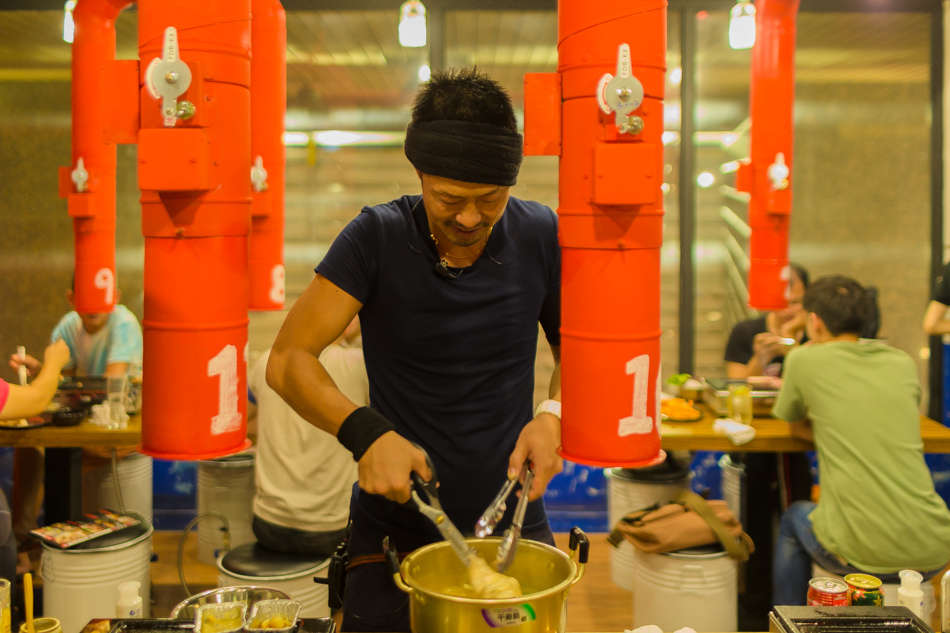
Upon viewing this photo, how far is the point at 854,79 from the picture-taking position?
573 centimetres

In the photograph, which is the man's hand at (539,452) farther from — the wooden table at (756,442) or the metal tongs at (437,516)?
the wooden table at (756,442)

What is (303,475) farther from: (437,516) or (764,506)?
(437,516)

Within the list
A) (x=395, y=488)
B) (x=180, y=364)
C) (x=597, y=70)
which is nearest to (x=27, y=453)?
(x=180, y=364)

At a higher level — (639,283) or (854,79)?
(854,79)

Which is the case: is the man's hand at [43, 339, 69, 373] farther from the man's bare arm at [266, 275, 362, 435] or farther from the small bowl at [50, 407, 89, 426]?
the man's bare arm at [266, 275, 362, 435]

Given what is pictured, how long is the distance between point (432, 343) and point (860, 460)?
2089 mm

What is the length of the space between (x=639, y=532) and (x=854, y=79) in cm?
374

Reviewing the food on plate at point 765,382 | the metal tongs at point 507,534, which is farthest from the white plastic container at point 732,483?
the metal tongs at point 507,534

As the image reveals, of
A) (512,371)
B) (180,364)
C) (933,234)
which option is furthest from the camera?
(933,234)

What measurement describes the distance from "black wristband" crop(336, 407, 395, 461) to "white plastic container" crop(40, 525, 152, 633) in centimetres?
244

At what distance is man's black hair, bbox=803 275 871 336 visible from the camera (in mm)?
3383

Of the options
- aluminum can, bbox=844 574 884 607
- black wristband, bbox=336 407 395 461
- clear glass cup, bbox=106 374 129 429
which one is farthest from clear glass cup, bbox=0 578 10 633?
clear glass cup, bbox=106 374 129 429

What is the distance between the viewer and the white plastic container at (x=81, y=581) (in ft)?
11.5

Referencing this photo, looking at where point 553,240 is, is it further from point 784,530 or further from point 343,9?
point 343,9
